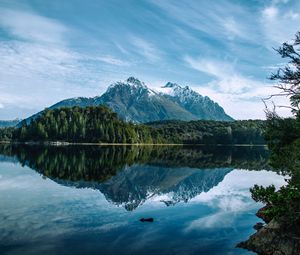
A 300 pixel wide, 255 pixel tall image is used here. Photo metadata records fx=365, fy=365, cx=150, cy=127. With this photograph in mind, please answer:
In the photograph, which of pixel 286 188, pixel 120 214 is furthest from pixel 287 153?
pixel 120 214

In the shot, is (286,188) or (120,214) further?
(120,214)

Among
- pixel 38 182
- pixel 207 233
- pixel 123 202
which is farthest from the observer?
pixel 38 182

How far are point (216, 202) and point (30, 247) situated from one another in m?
29.2

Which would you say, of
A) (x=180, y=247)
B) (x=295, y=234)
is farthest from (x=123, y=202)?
(x=295, y=234)

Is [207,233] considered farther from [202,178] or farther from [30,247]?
[202,178]

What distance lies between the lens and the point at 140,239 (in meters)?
30.2

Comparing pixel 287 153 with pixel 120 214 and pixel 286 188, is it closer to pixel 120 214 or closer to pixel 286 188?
pixel 286 188

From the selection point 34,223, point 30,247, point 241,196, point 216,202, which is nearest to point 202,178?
point 241,196

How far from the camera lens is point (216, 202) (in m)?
50.0

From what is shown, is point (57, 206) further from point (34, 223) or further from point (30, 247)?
point (30, 247)

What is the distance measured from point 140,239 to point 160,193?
2606 centimetres

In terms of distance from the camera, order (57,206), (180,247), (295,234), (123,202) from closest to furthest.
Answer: (295,234) → (180,247) → (57,206) → (123,202)

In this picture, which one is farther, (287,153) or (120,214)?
(120,214)

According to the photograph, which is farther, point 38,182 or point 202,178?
point 202,178
